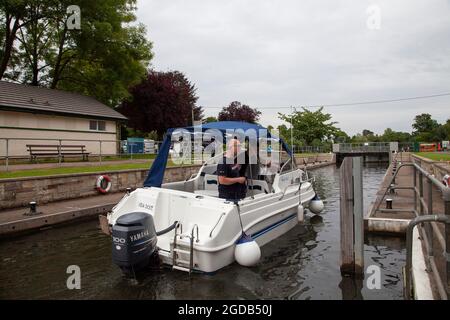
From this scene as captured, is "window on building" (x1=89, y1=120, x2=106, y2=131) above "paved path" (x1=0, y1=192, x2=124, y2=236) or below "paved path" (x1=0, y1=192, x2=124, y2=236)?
above

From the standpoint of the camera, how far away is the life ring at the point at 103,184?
12266 mm

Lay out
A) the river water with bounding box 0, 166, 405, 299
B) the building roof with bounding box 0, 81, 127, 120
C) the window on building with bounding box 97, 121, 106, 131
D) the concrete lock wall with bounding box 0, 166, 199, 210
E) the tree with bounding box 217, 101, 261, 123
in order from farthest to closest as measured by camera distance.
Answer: the tree with bounding box 217, 101, 261, 123, the window on building with bounding box 97, 121, 106, 131, the building roof with bounding box 0, 81, 127, 120, the concrete lock wall with bounding box 0, 166, 199, 210, the river water with bounding box 0, 166, 405, 299

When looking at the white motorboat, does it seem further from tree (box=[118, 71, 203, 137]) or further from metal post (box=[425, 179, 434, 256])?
tree (box=[118, 71, 203, 137])

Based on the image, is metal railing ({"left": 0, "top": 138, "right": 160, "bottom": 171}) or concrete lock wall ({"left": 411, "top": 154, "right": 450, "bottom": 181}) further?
metal railing ({"left": 0, "top": 138, "right": 160, "bottom": 171})

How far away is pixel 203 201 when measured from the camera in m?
6.03

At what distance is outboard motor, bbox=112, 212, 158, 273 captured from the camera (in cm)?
482

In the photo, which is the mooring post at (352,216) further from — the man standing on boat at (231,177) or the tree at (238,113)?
the tree at (238,113)

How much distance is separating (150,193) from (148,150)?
2001 cm

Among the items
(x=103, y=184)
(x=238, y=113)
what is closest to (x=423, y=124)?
(x=238, y=113)

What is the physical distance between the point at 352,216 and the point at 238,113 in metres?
43.1

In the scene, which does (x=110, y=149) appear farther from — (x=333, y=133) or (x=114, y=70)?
(x=333, y=133)

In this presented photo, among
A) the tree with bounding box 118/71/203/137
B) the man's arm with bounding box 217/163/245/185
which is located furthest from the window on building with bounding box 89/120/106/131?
the man's arm with bounding box 217/163/245/185

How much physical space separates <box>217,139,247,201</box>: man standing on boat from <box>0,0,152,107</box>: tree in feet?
60.9

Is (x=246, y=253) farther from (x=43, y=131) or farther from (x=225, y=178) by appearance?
(x=43, y=131)
